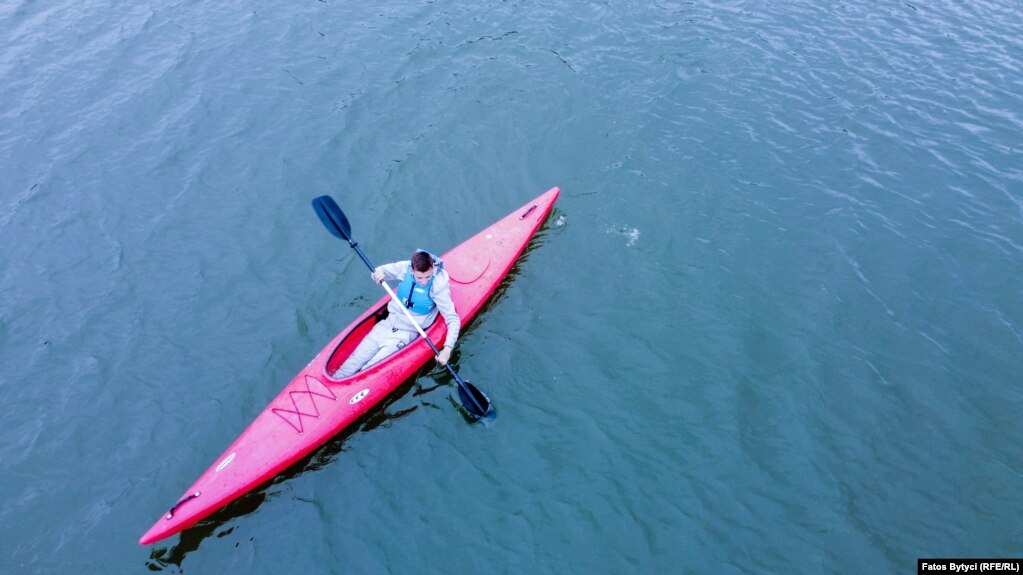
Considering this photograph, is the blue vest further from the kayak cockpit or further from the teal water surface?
the teal water surface

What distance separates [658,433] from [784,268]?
3.60m

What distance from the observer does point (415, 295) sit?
852 centimetres

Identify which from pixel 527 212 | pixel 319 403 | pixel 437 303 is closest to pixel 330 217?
pixel 437 303

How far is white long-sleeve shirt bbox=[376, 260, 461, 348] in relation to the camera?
846cm

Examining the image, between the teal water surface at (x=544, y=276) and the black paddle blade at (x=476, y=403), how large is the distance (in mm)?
314

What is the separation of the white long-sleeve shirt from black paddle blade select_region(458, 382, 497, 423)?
63 cm

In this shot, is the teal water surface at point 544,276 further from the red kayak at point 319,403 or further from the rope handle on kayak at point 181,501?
the rope handle on kayak at point 181,501

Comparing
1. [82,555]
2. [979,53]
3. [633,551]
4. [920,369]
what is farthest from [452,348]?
[979,53]

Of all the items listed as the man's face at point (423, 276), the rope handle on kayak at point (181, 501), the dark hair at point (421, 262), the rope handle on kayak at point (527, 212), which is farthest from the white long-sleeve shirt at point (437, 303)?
the rope handle on kayak at point (181, 501)

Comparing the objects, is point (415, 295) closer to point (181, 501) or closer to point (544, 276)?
point (544, 276)

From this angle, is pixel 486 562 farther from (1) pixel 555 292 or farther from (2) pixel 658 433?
(1) pixel 555 292

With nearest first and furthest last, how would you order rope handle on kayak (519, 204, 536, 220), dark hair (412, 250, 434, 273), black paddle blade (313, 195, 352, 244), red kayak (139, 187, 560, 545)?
red kayak (139, 187, 560, 545), dark hair (412, 250, 434, 273), black paddle blade (313, 195, 352, 244), rope handle on kayak (519, 204, 536, 220)

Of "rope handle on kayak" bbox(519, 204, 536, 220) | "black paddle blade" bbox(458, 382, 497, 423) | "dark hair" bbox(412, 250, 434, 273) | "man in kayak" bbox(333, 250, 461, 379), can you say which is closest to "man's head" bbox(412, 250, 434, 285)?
"dark hair" bbox(412, 250, 434, 273)

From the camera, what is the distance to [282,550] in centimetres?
721
